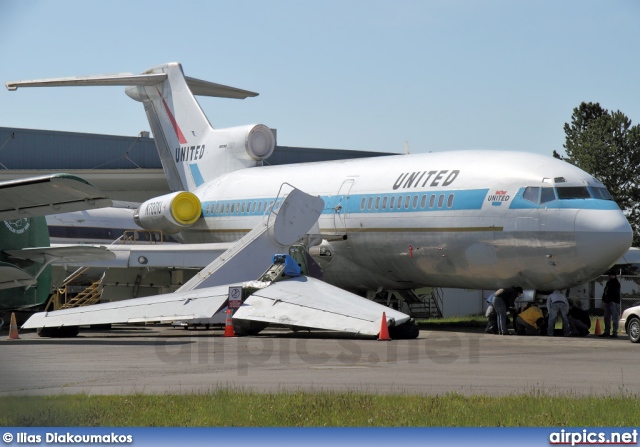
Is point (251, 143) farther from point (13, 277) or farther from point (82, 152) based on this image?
point (82, 152)

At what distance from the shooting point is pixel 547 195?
23094 mm

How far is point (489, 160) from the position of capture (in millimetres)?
24859

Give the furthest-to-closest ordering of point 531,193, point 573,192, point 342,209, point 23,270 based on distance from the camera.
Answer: point 342,209 → point 531,193 → point 573,192 → point 23,270

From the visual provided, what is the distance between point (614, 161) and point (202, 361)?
40507 mm

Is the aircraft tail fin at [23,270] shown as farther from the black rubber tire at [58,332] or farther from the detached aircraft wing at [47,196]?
the detached aircraft wing at [47,196]

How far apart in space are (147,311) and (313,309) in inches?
141

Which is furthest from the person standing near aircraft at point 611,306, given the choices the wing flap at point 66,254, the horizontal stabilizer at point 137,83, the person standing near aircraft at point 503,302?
the horizontal stabilizer at point 137,83

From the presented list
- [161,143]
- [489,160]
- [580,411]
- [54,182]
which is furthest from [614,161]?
[580,411]

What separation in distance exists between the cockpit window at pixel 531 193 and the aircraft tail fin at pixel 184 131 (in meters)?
12.4

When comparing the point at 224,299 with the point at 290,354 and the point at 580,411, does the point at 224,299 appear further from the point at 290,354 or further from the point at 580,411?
the point at 580,411

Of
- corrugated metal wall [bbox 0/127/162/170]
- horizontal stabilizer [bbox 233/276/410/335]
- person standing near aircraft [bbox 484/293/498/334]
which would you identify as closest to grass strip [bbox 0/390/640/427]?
horizontal stabilizer [bbox 233/276/410/335]

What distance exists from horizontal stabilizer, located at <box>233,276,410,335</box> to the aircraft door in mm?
4721

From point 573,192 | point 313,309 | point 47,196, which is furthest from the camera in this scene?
point 573,192

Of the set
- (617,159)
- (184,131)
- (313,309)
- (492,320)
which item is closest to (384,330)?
(313,309)
